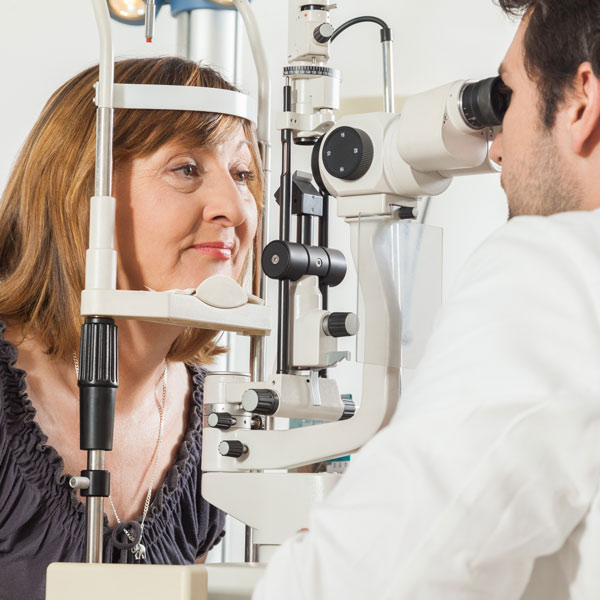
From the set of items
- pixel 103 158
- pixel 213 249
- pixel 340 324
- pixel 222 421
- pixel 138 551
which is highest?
pixel 103 158

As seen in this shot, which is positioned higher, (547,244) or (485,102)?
(485,102)

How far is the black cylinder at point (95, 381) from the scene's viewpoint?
3.61ft

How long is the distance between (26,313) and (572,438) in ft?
3.50

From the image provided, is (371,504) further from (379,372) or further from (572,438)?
(379,372)

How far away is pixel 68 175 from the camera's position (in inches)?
54.7

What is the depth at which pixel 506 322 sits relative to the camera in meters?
0.56

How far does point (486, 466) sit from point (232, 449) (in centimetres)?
58

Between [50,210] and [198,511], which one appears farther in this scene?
[198,511]

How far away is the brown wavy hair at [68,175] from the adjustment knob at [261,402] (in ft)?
1.48

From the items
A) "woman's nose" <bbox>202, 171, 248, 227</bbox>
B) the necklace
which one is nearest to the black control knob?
"woman's nose" <bbox>202, 171, 248, 227</bbox>

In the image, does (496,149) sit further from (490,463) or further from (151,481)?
(151,481)

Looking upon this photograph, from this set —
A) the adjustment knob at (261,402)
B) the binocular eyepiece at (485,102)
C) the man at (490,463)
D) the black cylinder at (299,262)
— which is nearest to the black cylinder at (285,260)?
the black cylinder at (299,262)

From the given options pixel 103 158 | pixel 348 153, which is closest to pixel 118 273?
pixel 103 158

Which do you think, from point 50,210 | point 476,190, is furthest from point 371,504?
point 476,190
